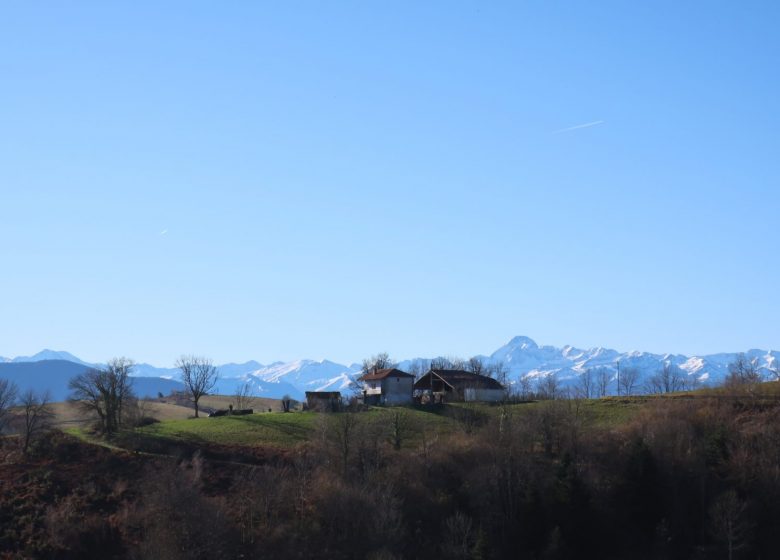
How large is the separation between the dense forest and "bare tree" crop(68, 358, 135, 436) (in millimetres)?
5441

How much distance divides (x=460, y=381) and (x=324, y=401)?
68.9 ft

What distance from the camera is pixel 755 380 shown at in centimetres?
12381

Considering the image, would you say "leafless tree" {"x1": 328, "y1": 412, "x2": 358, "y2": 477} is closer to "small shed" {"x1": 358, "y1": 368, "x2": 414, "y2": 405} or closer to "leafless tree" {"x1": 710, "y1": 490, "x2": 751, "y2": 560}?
"small shed" {"x1": 358, "y1": 368, "x2": 414, "y2": 405}

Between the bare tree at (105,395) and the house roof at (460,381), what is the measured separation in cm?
4336

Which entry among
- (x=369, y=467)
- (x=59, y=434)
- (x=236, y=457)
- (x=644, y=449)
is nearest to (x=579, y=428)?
(x=644, y=449)

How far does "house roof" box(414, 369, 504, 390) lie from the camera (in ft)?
394

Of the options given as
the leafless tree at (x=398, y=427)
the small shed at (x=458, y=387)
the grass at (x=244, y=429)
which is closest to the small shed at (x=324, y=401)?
the grass at (x=244, y=429)

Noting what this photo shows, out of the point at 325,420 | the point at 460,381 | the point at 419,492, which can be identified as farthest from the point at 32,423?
the point at 460,381

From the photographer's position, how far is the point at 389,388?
4724 inches

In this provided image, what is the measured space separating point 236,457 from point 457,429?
78.7ft

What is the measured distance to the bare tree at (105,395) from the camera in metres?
96.1

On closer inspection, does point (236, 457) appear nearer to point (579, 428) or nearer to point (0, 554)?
point (0, 554)

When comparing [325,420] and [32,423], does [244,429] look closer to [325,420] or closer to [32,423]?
[325,420]

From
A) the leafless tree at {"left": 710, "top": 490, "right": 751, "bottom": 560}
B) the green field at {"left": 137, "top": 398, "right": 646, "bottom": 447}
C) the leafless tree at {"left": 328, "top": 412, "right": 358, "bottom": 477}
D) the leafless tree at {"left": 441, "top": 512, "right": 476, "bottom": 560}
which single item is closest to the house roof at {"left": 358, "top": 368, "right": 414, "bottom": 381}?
the green field at {"left": 137, "top": 398, "right": 646, "bottom": 447}
